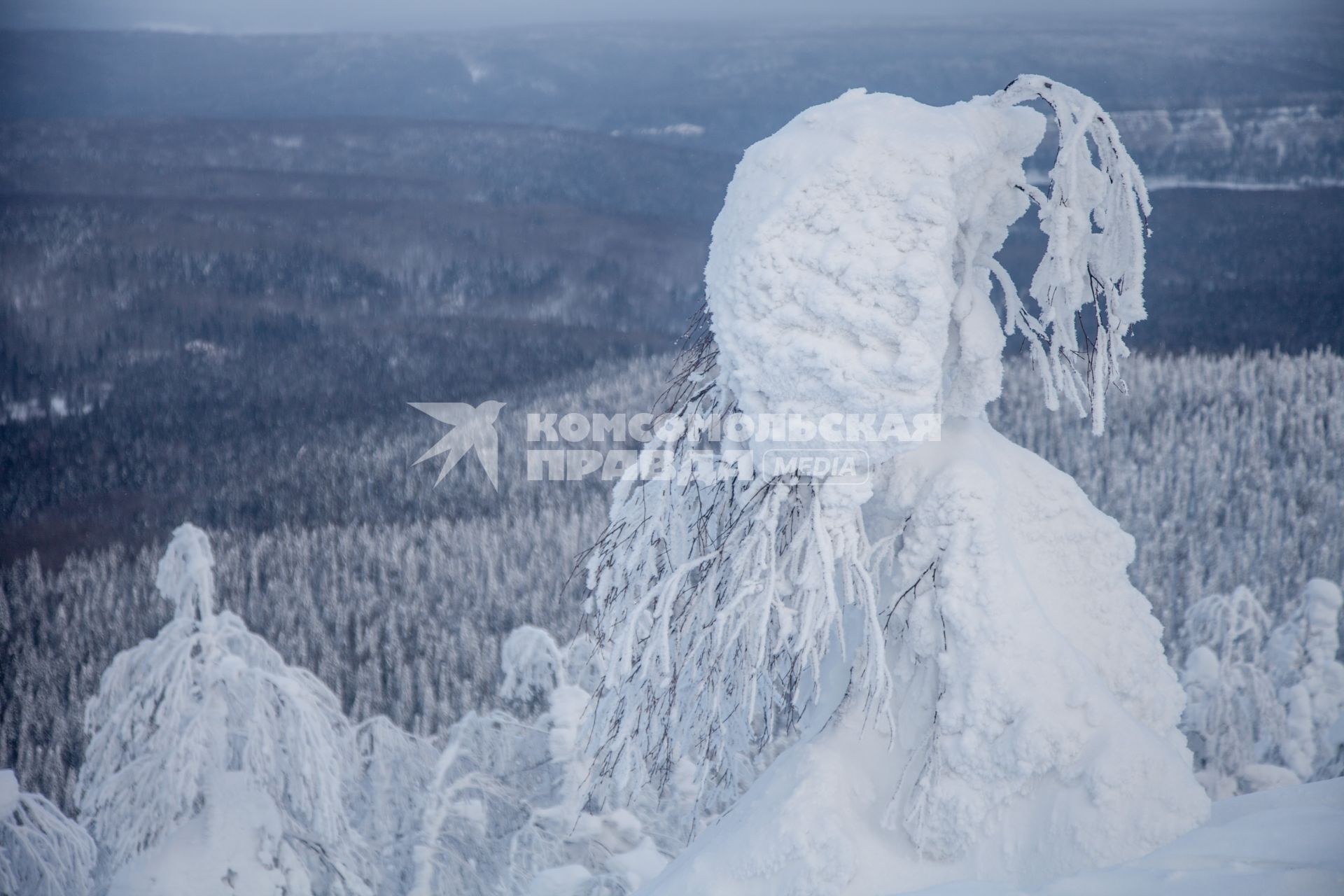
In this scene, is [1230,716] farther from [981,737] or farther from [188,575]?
[188,575]

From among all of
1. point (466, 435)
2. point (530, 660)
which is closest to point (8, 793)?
point (530, 660)

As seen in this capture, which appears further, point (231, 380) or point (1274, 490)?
point (231, 380)

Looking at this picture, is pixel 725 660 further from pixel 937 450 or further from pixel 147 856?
pixel 147 856

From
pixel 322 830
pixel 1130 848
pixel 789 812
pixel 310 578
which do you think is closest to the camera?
pixel 1130 848

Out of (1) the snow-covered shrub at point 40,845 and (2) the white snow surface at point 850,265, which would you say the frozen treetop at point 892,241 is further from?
(1) the snow-covered shrub at point 40,845

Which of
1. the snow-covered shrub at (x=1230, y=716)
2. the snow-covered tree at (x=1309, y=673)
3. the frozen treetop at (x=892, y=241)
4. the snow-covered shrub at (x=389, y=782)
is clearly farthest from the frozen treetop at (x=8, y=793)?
the snow-covered tree at (x=1309, y=673)

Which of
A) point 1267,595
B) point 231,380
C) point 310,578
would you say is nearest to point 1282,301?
point 1267,595

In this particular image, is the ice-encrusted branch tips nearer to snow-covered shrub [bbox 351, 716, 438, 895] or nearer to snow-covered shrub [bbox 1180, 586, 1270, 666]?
snow-covered shrub [bbox 351, 716, 438, 895]
